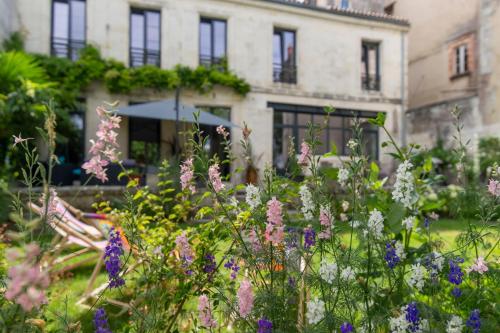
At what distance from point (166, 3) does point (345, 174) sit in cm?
1247

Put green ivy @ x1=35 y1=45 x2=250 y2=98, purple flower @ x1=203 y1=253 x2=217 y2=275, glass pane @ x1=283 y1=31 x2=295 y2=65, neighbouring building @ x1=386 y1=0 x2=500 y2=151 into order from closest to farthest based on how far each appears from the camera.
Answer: purple flower @ x1=203 y1=253 x2=217 y2=275, green ivy @ x1=35 y1=45 x2=250 y2=98, glass pane @ x1=283 y1=31 x2=295 y2=65, neighbouring building @ x1=386 y1=0 x2=500 y2=151

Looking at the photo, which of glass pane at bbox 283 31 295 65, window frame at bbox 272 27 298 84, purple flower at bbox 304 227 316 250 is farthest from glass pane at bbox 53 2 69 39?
purple flower at bbox 304 227 316 250

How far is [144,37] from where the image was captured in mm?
12477

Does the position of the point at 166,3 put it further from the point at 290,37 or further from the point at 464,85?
the point at 464,85

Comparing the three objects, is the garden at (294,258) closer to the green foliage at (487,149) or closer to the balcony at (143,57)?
the balcony at (143,57)

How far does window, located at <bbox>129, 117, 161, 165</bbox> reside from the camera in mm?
12328

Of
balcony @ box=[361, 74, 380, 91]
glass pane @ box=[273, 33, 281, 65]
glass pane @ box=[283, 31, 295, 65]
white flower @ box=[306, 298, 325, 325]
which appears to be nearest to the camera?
white flower @ box=[306, 298, 325, 325]

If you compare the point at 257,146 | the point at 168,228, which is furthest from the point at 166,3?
the point at 168,228

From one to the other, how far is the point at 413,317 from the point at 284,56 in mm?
13797

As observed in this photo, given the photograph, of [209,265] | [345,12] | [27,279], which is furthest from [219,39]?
[27,279]

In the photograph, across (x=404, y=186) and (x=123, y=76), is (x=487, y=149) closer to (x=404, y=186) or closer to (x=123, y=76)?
→ (x=123, y=76)

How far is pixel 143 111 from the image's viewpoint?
9648 mm

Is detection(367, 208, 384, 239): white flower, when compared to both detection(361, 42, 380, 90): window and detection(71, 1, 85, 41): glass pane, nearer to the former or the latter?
detection(71, 1, 85, 41): glass pane

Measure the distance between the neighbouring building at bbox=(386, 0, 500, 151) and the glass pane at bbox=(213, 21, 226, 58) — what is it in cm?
802
